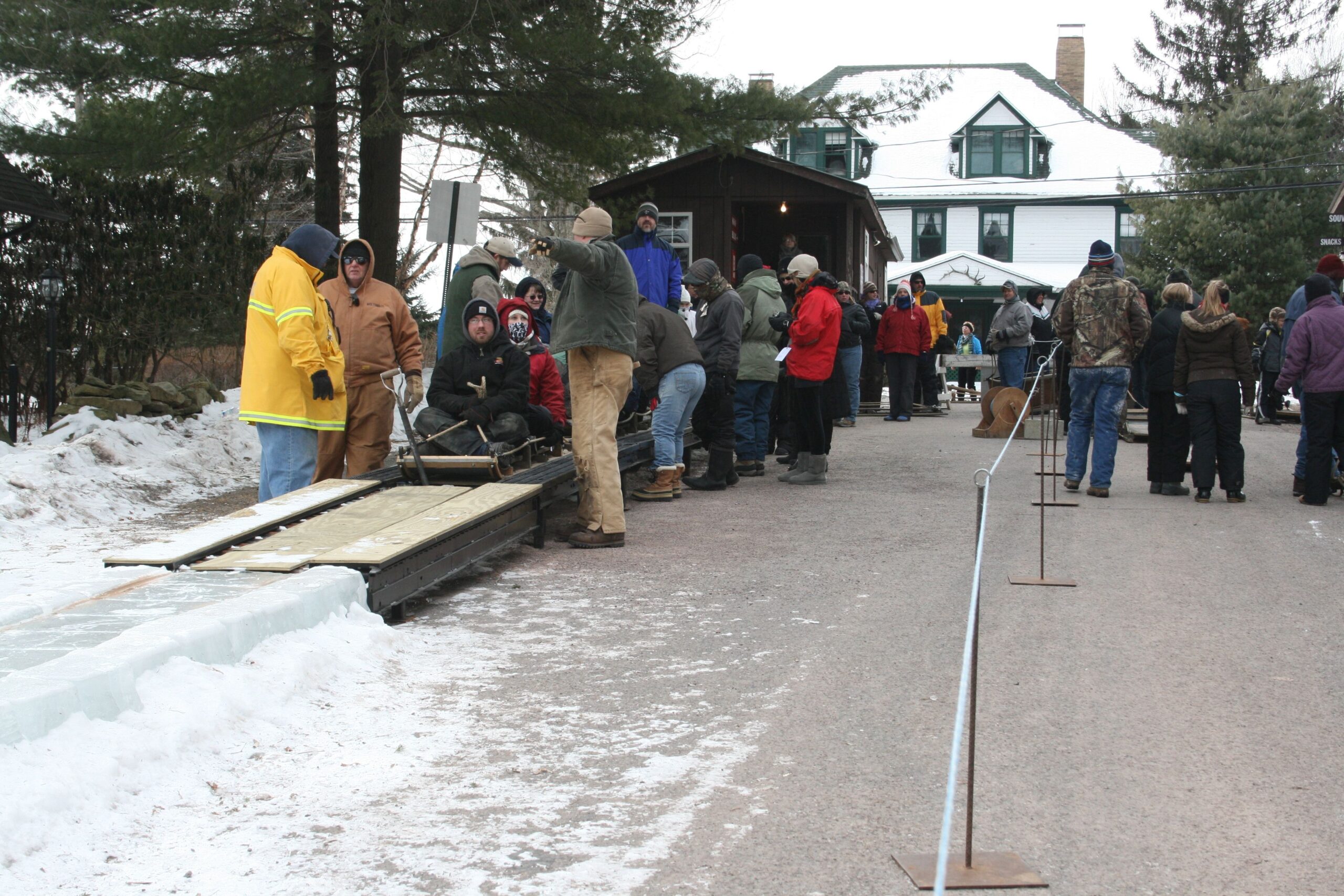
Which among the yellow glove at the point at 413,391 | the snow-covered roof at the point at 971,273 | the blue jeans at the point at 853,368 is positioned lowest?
the yellow glove at the point at 413,391

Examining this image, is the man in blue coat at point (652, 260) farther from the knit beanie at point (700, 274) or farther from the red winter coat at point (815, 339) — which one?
the red winter coat at point (815, 339)

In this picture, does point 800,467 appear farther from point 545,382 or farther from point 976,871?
point 976,871

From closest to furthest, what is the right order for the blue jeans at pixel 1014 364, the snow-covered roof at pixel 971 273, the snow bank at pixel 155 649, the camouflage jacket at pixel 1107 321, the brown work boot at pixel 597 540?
the snow bank at pixel 155 649 < the brown work boot at pixel 597 540 < the camouflage jacket at pixel 1107 321 < the blue jeans at pixel 1014 364 < the snow-covered roof at pixel 971 273

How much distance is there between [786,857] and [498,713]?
5.42 feet

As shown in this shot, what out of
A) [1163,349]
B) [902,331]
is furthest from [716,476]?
[902,331]

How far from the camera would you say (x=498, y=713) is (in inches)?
191

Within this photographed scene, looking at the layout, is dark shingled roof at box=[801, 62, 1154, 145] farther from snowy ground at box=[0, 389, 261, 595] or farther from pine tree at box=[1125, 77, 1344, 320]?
snowy ground at box=[0, 389, 261, 595]

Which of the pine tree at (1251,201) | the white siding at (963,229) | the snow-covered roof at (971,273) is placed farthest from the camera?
the white siding at (963,229)

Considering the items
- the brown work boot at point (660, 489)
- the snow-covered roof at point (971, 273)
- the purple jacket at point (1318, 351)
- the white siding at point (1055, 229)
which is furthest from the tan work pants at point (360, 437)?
the white siding at point (1055, 229)

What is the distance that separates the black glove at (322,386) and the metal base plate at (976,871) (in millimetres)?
5089

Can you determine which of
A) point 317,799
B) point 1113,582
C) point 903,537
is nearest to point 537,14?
point 903,537

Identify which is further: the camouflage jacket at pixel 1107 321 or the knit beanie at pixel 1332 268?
the knit beanie at pixel 1332 268

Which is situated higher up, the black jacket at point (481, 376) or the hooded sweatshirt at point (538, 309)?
the hooded sweatshirt at point (538, 309)

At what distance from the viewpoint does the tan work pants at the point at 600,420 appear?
833cm
